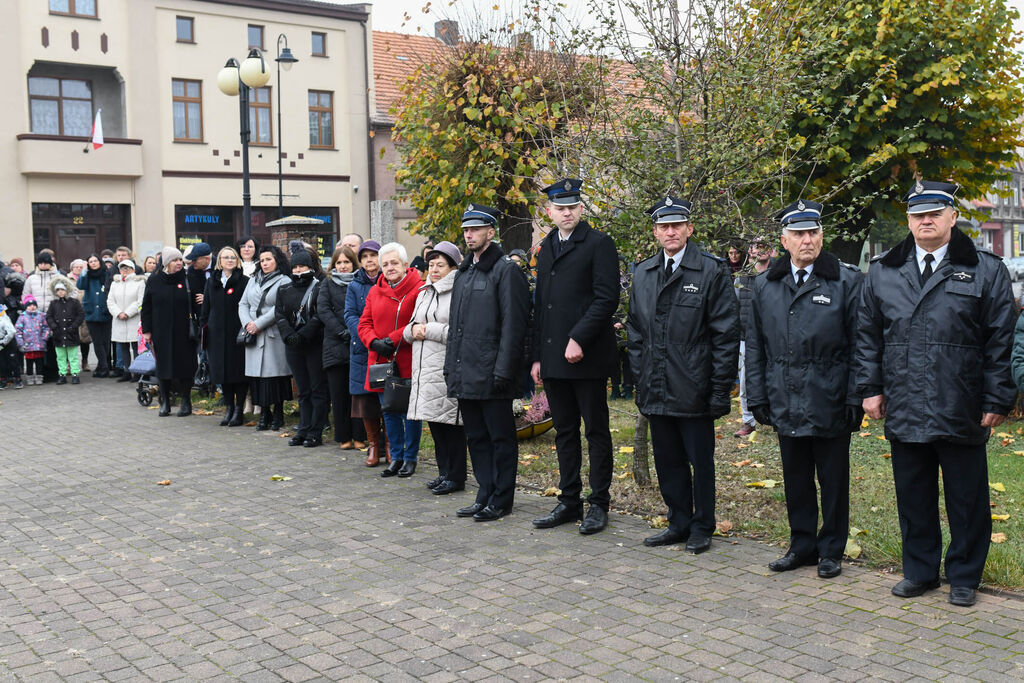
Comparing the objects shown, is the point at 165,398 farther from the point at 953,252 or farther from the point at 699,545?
the point at 953,252

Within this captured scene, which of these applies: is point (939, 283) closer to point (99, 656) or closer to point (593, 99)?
point (593, 99)

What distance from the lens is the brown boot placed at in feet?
32.3

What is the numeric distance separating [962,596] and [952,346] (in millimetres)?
1287

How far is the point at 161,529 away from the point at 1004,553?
549 cm

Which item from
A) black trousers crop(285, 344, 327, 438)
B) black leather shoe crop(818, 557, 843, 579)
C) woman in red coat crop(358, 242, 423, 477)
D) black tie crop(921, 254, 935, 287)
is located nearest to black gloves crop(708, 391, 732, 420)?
black leather shoe crop(818, 557, 843, 579)

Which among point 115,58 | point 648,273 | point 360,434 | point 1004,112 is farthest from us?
point 115,58

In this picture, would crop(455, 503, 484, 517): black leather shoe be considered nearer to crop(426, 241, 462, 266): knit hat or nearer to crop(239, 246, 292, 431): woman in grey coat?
crop(426, 241, 462, 266): knit hat

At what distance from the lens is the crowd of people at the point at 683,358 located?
554 centimetres

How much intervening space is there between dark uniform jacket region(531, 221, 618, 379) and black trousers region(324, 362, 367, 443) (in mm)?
3763

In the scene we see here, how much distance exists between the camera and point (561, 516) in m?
7.46

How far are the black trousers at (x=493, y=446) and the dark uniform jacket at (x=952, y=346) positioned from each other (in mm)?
2994

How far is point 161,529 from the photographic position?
7.54 metres

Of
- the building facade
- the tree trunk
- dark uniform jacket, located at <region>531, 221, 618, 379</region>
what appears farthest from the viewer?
the building facade

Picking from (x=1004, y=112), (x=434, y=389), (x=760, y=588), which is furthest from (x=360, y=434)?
(x=1004, y=112)
